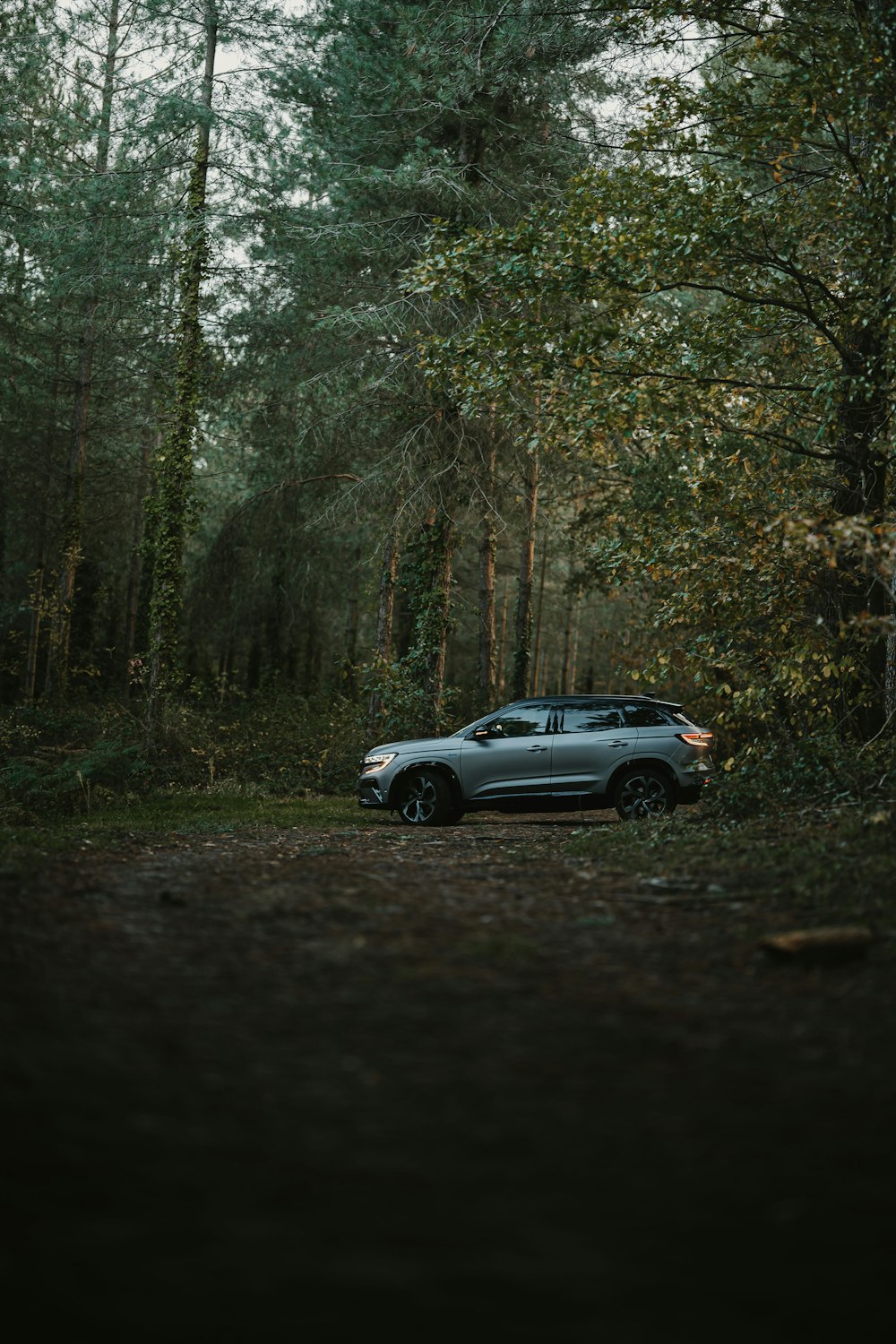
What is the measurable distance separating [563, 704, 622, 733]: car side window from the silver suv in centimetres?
1

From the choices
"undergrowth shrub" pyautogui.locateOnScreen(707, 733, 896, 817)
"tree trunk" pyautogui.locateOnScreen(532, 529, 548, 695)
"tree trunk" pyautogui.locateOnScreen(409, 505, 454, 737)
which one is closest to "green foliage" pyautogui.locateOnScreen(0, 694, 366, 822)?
"tree trunk" pyautogui.locateOnScreen(409, 505, 454, 737)

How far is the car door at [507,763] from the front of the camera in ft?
42.2

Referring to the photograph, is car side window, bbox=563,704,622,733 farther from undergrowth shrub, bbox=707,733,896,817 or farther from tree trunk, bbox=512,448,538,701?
tree trunk, bbox=512,448,538,701

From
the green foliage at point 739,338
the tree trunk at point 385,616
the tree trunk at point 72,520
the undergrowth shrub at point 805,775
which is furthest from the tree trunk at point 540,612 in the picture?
the undergrowth shrub at point 805,775

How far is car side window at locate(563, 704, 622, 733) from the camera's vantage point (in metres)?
13.0

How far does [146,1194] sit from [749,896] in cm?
458

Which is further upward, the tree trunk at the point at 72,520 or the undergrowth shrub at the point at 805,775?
the tree trunk at the point at 72,520

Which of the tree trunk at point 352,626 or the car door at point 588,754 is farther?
the tree trunk at point 352,626

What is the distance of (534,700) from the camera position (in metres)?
13.2

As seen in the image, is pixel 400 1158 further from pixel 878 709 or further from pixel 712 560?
pixel 878 709

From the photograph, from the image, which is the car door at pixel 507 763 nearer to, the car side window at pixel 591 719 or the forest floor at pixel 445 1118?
the car side window at pixel 591 719

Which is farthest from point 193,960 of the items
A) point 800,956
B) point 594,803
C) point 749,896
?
point 594,803

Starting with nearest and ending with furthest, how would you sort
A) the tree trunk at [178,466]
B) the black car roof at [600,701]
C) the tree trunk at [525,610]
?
the black car roof at [600,701] < the tree trunk at [178,466] < the tree trunk at [525,610]

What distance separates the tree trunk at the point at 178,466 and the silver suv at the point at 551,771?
688 centimetres
